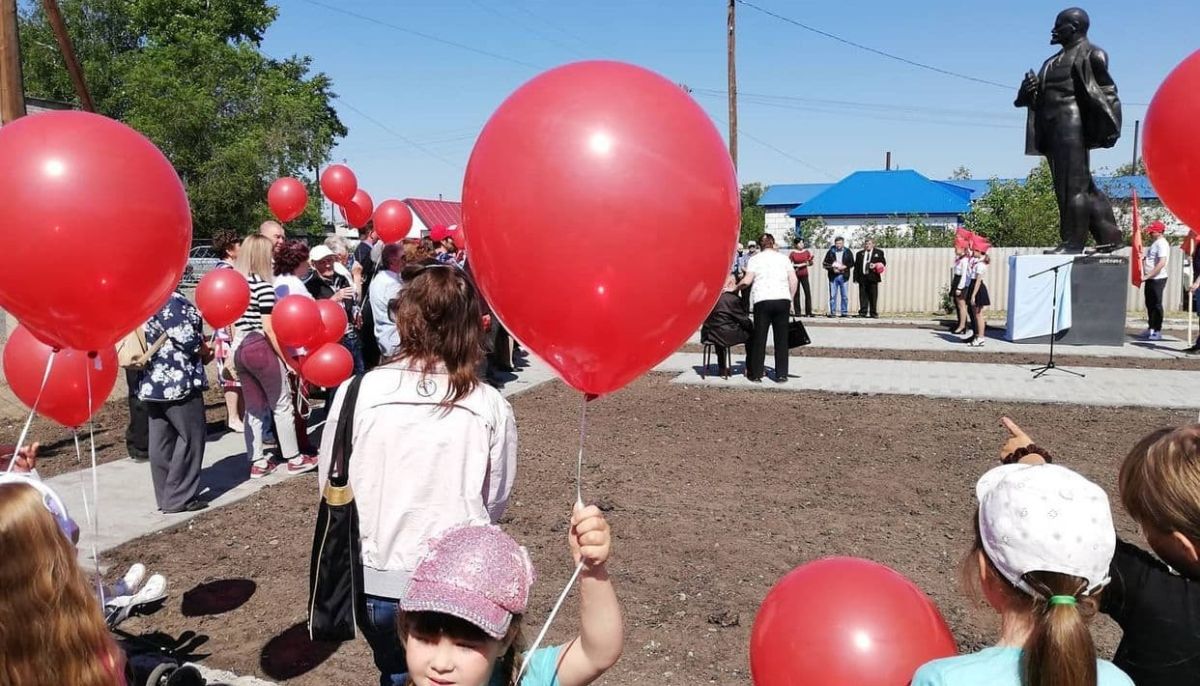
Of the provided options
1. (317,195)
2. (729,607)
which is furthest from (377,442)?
(317,195)

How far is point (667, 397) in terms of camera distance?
9898 mm

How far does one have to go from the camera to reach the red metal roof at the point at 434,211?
38.7 metres

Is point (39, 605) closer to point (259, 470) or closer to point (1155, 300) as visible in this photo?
point (259, 470)

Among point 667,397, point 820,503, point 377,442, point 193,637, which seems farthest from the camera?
point 667,397

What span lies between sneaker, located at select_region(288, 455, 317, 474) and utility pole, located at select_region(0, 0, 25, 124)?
457 centimetres

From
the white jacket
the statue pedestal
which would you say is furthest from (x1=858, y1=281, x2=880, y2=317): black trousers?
the white jacket

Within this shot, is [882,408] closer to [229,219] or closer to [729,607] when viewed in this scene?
[729,607]

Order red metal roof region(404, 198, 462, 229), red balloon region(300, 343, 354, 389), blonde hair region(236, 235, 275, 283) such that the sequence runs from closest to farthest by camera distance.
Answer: red balloon region(300, 343, 354, 389) < blonde hair region(236, 235, 275, 283) < red metal roof region(404, 198, 462, 229)

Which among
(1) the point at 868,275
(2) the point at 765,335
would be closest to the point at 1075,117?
(2) the point at 765,335

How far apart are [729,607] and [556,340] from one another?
266 cm

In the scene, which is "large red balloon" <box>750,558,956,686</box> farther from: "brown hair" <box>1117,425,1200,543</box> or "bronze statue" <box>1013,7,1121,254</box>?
"bronze statue" <box>1013,7,1121,254</box>

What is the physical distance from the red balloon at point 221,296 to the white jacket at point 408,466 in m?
3.51

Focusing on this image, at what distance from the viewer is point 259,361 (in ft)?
20.9

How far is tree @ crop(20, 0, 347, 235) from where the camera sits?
36375 mm
